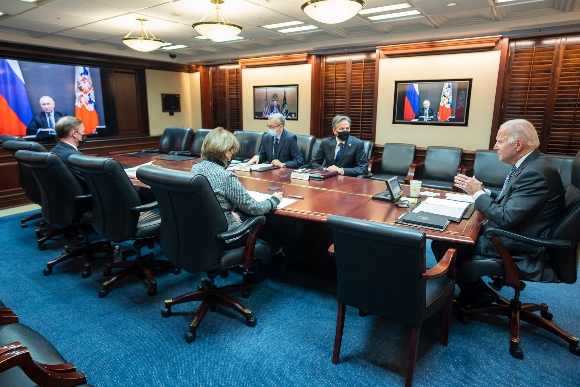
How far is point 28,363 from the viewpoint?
0.95 meters

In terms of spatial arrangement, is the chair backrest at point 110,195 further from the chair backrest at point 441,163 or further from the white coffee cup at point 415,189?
the chair backrest at point 441,163

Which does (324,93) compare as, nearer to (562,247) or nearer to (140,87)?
(140,87)

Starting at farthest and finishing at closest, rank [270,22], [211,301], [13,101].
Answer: [13,101] → [270,22] → [211,301]

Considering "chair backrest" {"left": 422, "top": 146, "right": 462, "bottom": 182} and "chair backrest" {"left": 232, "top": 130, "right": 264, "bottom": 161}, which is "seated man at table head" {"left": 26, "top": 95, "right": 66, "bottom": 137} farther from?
"chair backrest" {"left": 422, "top": 146, "right": 462, "bottom": 182}

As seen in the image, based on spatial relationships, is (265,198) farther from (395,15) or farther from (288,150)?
(395,15)

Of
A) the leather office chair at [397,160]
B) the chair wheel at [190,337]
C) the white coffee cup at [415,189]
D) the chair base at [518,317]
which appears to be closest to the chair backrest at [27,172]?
the chair wheel at [190,337]

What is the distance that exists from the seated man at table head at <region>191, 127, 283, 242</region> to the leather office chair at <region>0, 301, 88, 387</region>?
1.07 m

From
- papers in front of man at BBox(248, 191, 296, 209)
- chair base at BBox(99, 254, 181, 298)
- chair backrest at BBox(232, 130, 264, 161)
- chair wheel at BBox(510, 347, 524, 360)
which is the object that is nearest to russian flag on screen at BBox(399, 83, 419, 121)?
chair backrest at BBox(232, 130, 264, 161)

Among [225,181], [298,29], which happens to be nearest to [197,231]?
[225,181]

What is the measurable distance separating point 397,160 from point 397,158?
1.2 inches

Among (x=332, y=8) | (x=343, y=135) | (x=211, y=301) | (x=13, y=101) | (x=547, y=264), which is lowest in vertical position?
(x=211, y=301)

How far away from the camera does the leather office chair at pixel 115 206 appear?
2326mm

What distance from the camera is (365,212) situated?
7.34 feet

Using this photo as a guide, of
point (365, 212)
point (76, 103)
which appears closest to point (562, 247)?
point (365, 212)
